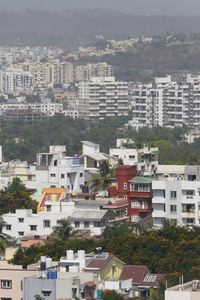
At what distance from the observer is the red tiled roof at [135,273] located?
91.9ft

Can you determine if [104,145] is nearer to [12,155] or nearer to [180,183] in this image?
[12,155]

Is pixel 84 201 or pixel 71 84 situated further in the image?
pixel 71 84

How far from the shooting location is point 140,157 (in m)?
58.3

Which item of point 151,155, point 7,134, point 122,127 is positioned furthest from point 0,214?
point 122,127

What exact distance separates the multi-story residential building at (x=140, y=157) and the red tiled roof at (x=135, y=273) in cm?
2510

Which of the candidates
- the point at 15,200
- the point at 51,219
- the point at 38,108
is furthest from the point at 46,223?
the point at 38,108

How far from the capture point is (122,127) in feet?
409

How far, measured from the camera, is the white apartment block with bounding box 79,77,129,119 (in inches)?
5664

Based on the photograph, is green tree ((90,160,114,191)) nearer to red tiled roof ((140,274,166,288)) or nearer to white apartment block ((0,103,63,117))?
red tiled roof ((140,274,166,288))

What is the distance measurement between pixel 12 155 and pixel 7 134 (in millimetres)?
27912

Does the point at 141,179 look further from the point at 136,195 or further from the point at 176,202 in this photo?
the point at 176,202

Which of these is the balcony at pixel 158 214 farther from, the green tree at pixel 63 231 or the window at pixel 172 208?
the green tree at pixel 63 231

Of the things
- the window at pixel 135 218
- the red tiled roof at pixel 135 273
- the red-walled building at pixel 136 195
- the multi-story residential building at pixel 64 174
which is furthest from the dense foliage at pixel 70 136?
the red tiled roof at pixel 135 273

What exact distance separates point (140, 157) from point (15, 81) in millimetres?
131321
